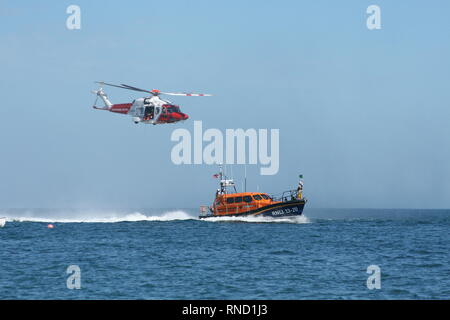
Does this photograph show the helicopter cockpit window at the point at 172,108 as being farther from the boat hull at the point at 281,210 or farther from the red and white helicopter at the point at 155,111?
the boat hull at the point at 281,210

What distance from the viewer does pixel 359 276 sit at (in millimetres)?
28891

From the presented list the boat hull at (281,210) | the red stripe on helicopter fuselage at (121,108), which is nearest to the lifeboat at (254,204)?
the boat hull at (281,210)

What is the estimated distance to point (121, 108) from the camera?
5081 cm

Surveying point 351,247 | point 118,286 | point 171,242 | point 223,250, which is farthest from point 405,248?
point 118,286

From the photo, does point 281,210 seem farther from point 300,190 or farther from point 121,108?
point 121,108

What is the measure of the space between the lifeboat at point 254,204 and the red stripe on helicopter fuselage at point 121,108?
57.7 feet

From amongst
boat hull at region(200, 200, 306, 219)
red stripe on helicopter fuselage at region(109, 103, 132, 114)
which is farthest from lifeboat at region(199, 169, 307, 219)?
red stripe on helicopter fuselage at region(109, 103, 132, 114)

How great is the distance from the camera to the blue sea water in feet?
82.7

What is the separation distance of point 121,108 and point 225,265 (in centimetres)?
2365

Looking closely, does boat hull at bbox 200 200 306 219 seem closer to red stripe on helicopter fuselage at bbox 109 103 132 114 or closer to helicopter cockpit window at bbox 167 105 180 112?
helicopter cockpit window at bbox 167 105 180 112

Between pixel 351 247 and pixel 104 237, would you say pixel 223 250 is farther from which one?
pixel 104 237

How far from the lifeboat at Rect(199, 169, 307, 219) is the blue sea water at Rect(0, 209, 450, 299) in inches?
307

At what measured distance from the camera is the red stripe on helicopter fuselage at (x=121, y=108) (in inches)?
1965
